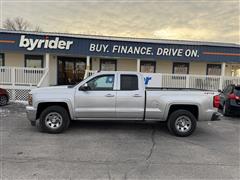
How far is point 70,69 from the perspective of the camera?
1745cm

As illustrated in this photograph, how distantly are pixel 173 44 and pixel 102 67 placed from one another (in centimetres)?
546

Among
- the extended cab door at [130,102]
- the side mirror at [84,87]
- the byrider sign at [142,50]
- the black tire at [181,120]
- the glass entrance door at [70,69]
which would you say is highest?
the byrider sign at [142,50]

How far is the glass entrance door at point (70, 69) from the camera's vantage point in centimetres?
1730

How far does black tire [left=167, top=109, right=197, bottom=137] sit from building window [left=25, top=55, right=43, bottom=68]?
12485 millimetres

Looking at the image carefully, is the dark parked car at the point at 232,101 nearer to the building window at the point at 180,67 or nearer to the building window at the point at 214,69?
the building window at the point at 180,67

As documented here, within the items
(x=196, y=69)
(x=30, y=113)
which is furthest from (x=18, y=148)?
(x=196, y=69)

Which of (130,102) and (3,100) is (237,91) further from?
(3,100)

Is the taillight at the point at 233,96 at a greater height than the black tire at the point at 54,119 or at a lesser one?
greater

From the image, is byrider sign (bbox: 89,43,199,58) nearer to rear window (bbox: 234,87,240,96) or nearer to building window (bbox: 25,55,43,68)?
building window (bbox: 25,55,43,68)

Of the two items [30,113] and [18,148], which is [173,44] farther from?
[18,148]

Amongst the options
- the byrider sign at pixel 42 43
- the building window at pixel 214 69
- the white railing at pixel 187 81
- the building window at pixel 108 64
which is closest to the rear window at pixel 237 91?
the white railing at pixel 187 81

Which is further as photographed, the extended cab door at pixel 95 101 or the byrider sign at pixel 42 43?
the byrider sign at pixel 42 43

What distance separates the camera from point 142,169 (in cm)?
438

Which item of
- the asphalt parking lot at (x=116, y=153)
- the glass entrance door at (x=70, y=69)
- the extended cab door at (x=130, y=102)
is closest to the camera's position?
the asphalt parking lot at (x=116, y=153)
